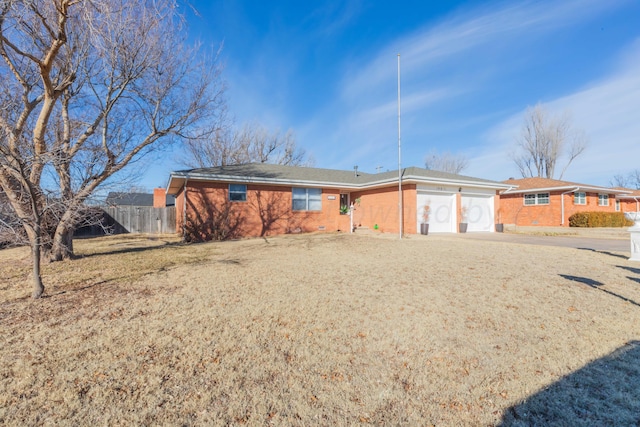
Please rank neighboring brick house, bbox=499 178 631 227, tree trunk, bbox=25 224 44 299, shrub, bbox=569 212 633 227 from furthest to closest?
neighboring brick house, bbox=499 178 631 227 → shrub, bbox=569 212 633 227 → tree trunk, bbox=25 224 44 299

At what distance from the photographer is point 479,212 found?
17.8 meters

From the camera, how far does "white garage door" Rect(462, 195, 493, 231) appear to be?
1733 cm

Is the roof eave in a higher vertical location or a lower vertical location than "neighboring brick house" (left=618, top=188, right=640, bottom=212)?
higher

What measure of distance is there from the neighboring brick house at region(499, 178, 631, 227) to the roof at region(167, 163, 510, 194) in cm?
648

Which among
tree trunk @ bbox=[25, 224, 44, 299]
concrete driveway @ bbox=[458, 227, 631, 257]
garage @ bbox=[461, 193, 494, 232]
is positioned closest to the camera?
tree trunk @ bbox=[25, 224, 44, 299]

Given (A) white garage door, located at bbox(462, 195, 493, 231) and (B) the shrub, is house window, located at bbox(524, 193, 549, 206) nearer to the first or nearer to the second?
(B) the shrub

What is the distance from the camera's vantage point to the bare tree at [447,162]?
42750mm

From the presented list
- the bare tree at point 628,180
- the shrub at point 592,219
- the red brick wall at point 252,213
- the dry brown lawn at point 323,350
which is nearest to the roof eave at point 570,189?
the shrub at point 592,219

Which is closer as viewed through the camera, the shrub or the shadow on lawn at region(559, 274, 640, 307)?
the shadow on lawn at region(559, 274, 640, 307)

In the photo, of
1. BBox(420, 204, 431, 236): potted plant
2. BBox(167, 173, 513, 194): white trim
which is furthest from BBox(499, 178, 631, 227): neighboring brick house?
BBox(420, 204, 431, 236): potted plant

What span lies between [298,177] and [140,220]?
1299 cm

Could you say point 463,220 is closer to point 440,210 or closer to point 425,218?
point 440,210

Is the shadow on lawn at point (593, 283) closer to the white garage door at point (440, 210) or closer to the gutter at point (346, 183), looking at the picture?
the gutter at point (346, 183)

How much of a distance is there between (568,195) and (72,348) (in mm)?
27262
